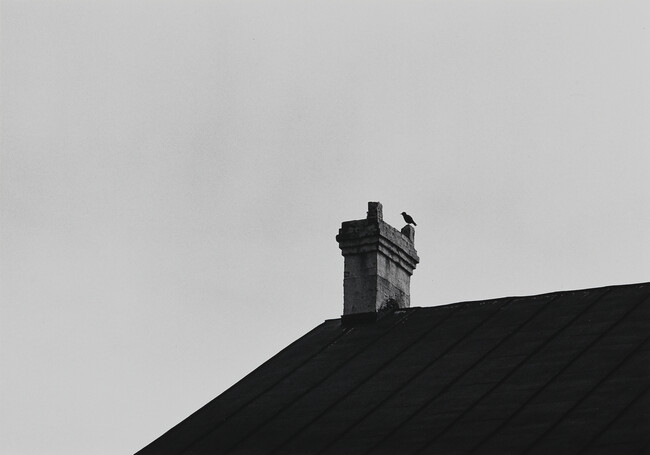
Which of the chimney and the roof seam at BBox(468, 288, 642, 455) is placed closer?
the roof seam at BBox(468, 288, 642, 455)

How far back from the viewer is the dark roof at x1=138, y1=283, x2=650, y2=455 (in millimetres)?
20844

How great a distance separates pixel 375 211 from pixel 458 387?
A: 5.78m

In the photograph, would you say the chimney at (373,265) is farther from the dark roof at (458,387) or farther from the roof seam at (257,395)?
the roof seam at (257,395)

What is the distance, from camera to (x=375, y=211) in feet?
92.4

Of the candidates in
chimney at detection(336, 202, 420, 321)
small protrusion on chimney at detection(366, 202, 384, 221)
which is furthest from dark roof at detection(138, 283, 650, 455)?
small protrusion on chimney at detection(366, 202, 384, 221)

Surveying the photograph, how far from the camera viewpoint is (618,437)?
64.6 feet

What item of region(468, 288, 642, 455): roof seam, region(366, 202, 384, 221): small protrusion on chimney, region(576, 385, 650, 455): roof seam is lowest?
region(576, 385, 650, 455): roof seam

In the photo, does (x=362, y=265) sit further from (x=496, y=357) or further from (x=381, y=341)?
(x=496, y=357)

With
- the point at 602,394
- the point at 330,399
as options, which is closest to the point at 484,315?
the point at 330,399

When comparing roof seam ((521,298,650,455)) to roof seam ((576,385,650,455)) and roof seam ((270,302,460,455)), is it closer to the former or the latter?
roof seam ((576,385,650,455))

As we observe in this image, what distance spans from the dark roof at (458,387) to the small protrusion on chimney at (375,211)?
194cm

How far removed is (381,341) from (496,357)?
9.01 ft

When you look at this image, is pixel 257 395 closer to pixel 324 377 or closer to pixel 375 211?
pixel 324 377

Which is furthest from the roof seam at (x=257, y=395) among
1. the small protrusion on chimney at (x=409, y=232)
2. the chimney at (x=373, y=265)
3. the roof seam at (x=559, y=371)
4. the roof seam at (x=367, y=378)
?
the roof seam at (x=559, y=371)
